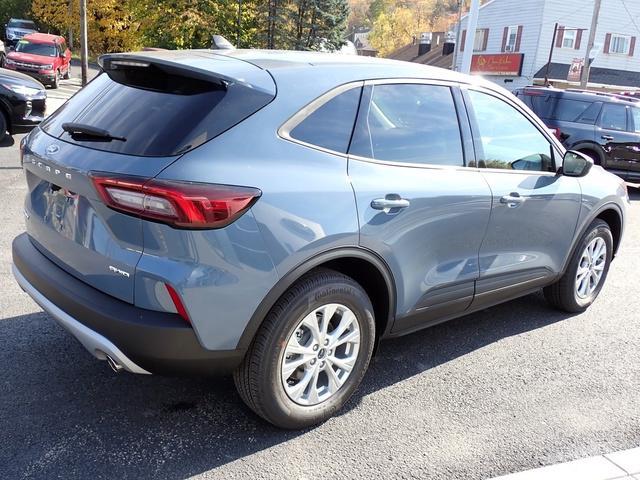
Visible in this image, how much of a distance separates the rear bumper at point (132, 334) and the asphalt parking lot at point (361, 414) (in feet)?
1.55

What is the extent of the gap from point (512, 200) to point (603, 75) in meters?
38.5

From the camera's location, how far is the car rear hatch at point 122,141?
250cm

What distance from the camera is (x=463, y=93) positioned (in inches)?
141

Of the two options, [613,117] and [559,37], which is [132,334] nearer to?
[613,117]

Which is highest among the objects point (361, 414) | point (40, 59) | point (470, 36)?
point (470, 36)

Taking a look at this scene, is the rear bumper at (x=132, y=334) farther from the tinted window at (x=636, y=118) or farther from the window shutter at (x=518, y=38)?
the window shutter at (x=518, y=38)

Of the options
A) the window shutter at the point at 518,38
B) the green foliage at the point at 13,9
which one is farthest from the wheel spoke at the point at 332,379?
the green foliage at the point at 13,9

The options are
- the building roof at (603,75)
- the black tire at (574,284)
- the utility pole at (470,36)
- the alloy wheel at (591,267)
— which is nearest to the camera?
the black tire at (574,284)

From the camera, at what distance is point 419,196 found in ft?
10.3

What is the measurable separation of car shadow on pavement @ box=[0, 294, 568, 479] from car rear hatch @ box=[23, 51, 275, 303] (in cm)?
75

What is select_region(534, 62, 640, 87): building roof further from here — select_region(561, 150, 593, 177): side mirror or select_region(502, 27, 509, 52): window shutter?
select_region(561, 150, 593, 177): side mirror

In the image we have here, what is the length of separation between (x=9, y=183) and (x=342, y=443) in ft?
21.4

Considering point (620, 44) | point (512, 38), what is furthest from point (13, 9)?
point (620, 44)

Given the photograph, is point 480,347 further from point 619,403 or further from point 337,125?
point 337,125
